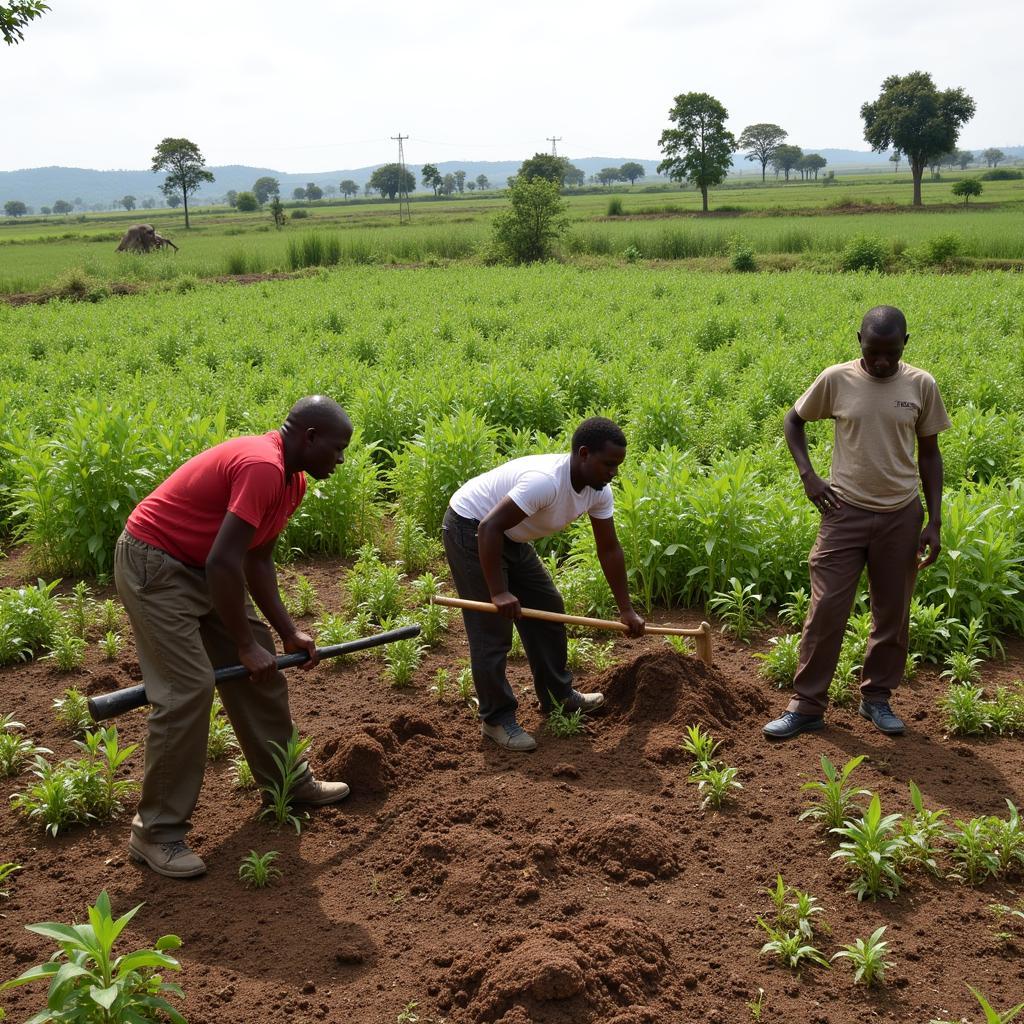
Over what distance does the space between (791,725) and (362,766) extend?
82.5 inches

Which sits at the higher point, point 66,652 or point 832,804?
point 66,652

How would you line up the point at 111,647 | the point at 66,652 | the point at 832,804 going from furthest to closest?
the point at 111,647
the point at 66,652
the point at 832,804

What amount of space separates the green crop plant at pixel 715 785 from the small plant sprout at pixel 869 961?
3.36ft

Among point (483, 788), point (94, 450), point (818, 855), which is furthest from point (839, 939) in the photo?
point (94, 450)

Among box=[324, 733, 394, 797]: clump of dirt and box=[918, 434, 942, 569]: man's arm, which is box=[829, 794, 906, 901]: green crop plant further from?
box=[324, 733, 394, 797]: clump of dirt

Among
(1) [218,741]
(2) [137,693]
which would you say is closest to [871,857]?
(2) [137,693]

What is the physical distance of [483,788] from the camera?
4.49 metres

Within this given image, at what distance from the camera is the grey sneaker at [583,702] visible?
5.14 metres

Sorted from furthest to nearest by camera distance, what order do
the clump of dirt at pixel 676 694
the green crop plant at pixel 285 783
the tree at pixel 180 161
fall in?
1. the tree at pixel 180 161
2. the clump of dirt at pixel 676 694
3. the green crop plant at pixel 285 783

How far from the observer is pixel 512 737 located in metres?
4.84

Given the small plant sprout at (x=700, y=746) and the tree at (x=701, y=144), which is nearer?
the small plant sprout at (x=700, y=746)

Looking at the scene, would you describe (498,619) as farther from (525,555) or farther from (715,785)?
(715,785)

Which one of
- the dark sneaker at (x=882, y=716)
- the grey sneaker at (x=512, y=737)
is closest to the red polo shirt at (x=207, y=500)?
the grey sneaker at (x=512, y=737)

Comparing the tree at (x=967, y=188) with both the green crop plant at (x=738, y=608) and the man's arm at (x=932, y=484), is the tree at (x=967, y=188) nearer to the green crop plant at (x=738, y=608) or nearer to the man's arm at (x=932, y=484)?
the green crop plant at (x=738, y=608)
